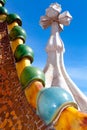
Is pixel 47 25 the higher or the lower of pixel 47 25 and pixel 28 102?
the higher

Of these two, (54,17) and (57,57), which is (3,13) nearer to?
(57,57)

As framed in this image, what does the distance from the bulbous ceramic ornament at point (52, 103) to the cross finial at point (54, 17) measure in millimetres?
4832

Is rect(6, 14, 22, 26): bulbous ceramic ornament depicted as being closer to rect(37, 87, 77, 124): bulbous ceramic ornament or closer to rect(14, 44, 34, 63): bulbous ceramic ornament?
rect(14, 44, 34, 63): bulbous ceramic ornament

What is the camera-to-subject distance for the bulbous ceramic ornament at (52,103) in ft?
2.84

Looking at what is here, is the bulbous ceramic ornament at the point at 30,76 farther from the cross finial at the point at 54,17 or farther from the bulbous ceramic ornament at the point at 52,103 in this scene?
the cross finial at the point at 54,17

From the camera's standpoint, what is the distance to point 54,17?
5750 millimetres

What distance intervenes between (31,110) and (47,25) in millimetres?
4898

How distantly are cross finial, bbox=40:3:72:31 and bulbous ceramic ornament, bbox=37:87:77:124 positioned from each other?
Answer: 4832 mm

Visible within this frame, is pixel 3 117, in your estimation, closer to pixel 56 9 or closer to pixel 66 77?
pixel 66 77

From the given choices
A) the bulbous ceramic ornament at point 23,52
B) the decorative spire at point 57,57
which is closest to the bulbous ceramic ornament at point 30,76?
the bulbous ceramic ornament at point 23,52

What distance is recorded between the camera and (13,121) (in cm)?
111

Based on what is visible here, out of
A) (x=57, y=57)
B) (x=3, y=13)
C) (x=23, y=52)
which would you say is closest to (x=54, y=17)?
(x=57, y=57)

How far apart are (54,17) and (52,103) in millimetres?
4978

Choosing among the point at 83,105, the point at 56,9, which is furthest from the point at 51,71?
the point at 56,9
